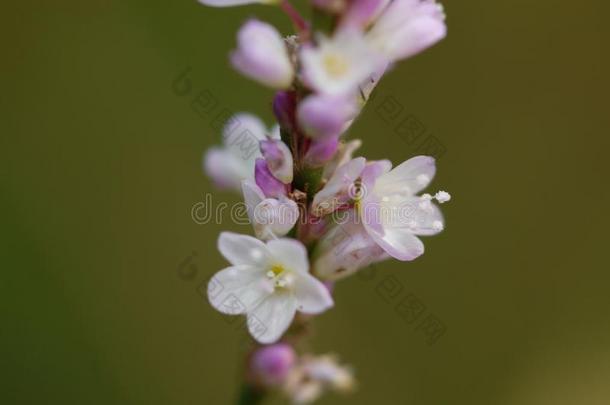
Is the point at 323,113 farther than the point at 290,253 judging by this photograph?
No

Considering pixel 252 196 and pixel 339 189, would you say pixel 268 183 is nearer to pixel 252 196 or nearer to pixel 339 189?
pixel 252 196

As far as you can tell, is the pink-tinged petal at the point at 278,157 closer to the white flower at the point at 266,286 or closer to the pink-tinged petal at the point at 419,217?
the white flower at the point at 266,286

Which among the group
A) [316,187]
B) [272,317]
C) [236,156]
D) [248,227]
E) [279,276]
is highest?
[248,227]

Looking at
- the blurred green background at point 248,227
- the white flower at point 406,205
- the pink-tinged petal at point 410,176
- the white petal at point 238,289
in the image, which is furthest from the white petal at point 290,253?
the blurred green background at point 248,227

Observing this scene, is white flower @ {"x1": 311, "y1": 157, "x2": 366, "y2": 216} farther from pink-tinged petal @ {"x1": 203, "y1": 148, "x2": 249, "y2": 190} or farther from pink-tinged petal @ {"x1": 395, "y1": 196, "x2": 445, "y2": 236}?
pink-tinged petal @ {"x1": 203, "y1": 148, "x2": 249, "y2": 190}

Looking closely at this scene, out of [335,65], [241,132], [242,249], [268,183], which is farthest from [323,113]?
[241,132]

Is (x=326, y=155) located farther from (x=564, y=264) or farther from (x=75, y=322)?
(x=564, y=264)

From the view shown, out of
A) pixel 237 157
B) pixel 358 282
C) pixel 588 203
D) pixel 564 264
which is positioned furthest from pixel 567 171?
pixel 237 157

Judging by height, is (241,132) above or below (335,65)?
above

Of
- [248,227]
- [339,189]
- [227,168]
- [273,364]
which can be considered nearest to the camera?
[273,364]
